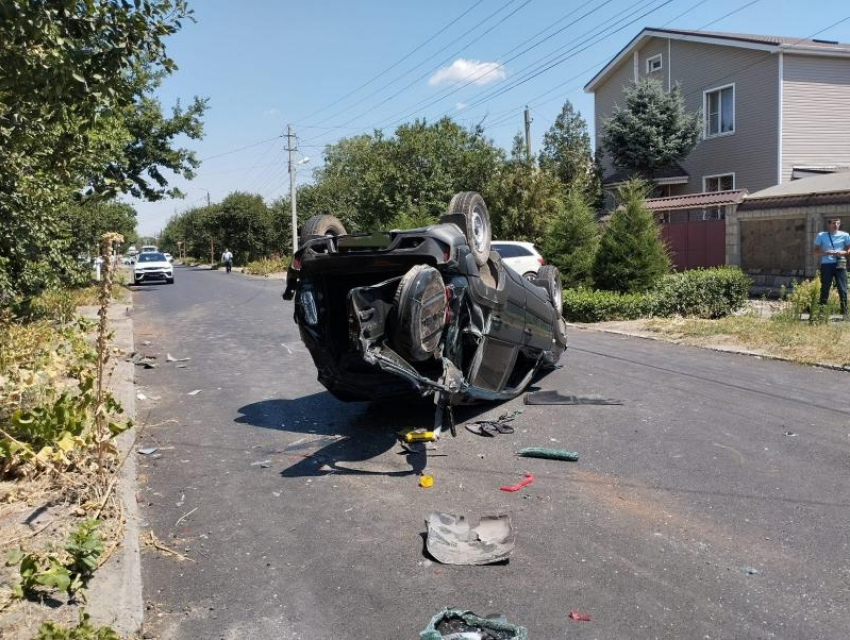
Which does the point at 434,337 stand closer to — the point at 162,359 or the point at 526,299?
the point at 526,299

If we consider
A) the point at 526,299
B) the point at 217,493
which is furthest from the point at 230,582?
the point at 526,299

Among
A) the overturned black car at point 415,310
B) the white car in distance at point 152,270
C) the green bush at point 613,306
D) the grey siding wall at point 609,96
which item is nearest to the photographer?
the overturned black car at point 415,310

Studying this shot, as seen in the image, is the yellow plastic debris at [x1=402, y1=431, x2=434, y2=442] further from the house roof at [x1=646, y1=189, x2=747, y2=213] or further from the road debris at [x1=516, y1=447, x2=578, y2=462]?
the house roof at [x1=646, y1=189, x2=747, y2=213]

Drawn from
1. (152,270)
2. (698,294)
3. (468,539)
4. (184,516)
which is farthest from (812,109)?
(152,270)

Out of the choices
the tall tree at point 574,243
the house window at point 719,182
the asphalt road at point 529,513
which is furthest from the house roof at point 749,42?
the asphalt road at point 529,513

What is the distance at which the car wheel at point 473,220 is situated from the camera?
6.27 metres

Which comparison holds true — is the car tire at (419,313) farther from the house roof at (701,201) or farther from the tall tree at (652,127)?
the tall tree at (652,127)

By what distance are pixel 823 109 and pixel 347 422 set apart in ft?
85.9

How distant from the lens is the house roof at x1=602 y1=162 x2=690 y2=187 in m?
28.7

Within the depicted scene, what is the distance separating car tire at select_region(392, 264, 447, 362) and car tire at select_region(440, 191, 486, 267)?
797 mm

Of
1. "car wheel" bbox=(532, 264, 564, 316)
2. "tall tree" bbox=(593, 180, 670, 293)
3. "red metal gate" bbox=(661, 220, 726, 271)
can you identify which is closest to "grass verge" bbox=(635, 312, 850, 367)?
"tall tree" bbox=(593, 180, 670, 293)

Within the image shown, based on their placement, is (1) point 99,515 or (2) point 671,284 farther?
(2) point 671,284

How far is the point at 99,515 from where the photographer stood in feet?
13.8

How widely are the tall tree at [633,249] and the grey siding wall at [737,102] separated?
1304 centimetres
